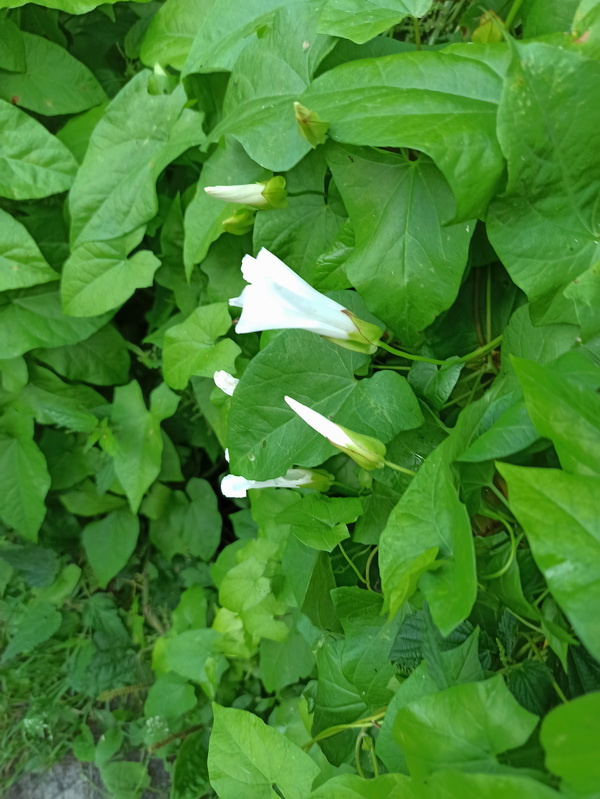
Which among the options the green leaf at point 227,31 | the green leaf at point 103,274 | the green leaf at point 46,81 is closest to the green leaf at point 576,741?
the green leaf at point 227,31

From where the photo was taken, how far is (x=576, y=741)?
9.5 inches

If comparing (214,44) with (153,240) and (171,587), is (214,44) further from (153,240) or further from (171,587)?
(171,587)

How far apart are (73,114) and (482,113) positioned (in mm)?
716

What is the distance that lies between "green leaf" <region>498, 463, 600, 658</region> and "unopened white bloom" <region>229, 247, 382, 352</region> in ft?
0.60

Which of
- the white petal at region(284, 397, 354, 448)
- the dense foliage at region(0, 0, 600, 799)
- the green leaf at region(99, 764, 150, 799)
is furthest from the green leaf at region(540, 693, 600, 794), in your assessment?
the green leaf at region(99, 764, 150, 799)

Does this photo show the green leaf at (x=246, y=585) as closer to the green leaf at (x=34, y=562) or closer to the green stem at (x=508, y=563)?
the green stem at (x=508, y=563)

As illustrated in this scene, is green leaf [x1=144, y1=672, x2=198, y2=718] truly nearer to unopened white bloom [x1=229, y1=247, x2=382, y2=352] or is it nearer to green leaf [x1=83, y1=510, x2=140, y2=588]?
green leaf [x1=83, y1=510, x2=140, y2=588]

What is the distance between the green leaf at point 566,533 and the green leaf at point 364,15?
1.05ft

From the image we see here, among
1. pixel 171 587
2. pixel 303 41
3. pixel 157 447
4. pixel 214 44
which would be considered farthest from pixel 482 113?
pixel 171 587

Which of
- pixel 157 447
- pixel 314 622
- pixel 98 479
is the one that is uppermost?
pixel 314 622

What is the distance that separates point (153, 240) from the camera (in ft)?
2.69

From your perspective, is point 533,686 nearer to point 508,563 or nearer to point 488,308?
point 508,563

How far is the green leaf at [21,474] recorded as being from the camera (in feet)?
3.05

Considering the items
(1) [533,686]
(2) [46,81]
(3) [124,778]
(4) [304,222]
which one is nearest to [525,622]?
(1) [533,686]
